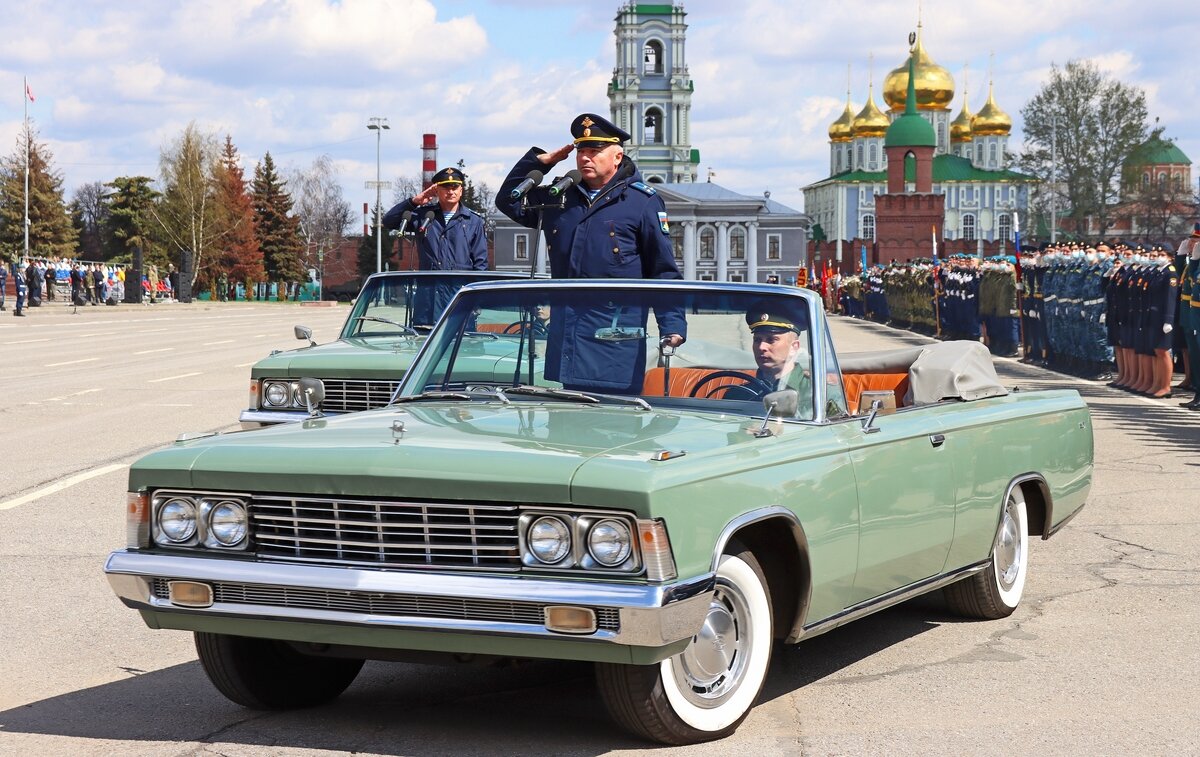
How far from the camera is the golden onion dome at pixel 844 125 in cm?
17138

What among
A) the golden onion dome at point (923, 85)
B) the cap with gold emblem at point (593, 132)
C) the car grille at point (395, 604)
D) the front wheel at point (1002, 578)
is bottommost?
the front wheel at point (1002, 578)

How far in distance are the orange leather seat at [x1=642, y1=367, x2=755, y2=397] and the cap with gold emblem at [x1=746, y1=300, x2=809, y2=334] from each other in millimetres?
168

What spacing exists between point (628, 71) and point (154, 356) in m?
145

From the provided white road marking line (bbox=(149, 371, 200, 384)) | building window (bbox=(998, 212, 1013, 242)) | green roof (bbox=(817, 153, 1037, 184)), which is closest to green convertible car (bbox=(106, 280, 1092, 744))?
white road marking line (bbox=(149, 371, 200, 384))

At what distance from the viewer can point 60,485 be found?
11.5m

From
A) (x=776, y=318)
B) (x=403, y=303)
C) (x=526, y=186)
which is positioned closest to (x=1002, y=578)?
(x=776, y=318)

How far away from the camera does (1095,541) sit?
9.53m

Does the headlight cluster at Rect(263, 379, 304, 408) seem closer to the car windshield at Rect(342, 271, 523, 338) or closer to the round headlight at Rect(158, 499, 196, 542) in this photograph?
the car windshield at Rect(342, 271, 523, 338)

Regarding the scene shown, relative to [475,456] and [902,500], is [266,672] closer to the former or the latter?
[475,456]

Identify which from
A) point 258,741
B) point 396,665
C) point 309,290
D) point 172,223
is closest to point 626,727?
point 258,741

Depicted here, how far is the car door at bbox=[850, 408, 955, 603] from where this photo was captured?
5781 mm

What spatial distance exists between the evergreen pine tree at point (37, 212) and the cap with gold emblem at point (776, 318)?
92842 millimetres

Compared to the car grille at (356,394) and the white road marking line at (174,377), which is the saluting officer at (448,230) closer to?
the car grille at (356,394)

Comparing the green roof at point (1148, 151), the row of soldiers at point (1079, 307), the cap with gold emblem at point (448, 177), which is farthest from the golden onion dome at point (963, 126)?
the cap with gold emblem at point (448, 177)
